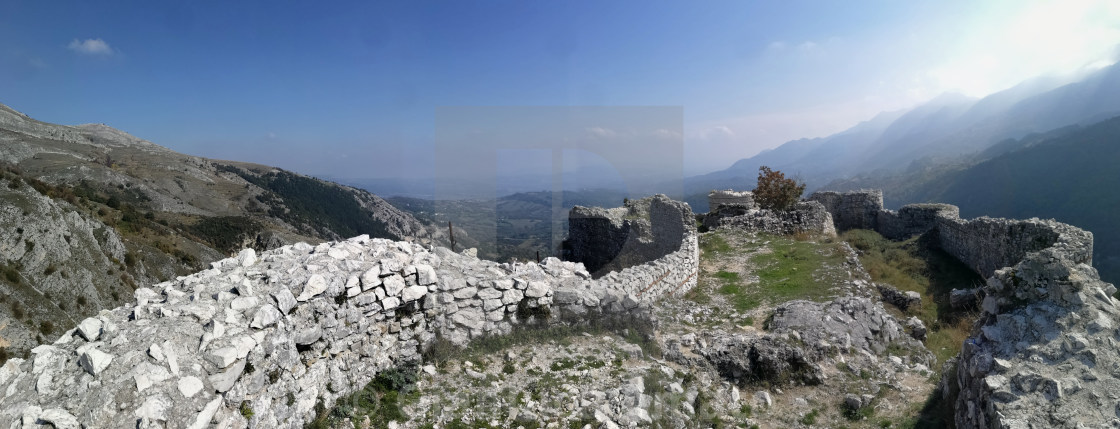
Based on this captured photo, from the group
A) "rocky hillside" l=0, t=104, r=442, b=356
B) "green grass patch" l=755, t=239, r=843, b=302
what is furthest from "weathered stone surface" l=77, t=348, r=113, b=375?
"green grass patch" l=755, t=239, r=843, b=302

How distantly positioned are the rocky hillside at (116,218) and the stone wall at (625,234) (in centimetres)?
1055

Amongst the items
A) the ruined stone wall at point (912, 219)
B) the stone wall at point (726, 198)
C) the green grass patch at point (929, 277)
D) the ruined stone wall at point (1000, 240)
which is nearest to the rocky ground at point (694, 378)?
the green grass patch at point (929, 277)

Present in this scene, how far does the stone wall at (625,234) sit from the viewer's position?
52.0 ft

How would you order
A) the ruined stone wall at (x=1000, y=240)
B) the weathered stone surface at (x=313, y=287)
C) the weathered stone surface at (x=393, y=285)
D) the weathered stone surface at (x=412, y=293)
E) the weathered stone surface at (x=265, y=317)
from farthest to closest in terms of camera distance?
the ruined stone wall at (x=1000, y=240)
the weathered stone surface at (x=412, y=293)
the weathered stone surface at (x=393, y=285)
the weathered stone surface at (x=313, y=287)
the weathered stone surface at (x=265, y=317)

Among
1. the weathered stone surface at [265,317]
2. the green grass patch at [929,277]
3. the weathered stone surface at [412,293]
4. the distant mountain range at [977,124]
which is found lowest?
the green grass patch at [929,277]

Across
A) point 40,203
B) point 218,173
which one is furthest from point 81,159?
point 40,203

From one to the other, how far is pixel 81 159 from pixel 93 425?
68.1 m

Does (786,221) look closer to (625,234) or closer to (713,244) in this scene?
(713,244)

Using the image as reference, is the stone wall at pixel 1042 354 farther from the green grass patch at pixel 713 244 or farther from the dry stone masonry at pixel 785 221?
the dry stone masonry at pixel 785 221

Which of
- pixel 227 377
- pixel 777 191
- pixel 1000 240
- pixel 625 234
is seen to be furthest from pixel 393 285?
pixel 777 191

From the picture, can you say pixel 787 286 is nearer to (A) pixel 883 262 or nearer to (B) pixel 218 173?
(A) pixel 883 262

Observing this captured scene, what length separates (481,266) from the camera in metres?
7.27

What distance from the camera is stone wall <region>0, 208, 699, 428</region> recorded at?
342 cm

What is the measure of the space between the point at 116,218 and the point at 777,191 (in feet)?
124
